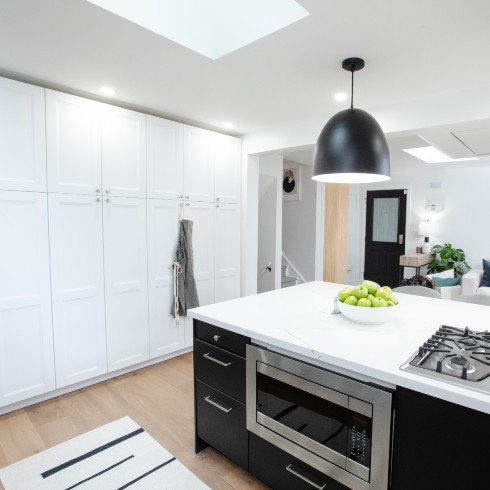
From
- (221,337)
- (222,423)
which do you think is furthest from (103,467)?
(221,337)

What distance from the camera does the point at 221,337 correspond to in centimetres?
180

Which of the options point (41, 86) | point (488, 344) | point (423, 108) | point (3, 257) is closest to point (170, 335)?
point (3, 257)

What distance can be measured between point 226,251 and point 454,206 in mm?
4706

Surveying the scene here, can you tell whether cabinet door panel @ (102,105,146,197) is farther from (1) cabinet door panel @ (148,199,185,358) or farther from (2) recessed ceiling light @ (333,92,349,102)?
(2) recessed ceiling light @ (333,92,349,102)

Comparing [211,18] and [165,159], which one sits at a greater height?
[211,18]

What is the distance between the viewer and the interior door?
6871 millimetres

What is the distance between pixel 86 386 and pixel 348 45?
9.95 feet

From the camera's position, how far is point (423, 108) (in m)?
2.63

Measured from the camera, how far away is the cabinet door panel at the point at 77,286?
2.53 meters

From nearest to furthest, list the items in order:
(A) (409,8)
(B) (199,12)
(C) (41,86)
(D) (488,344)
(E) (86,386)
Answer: (D) (488,344)
(A) (409,8)
(B) (199,12)
(C) (41,86)
(E) (86,386)

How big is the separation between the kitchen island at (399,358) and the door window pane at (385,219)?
5228 millimetres

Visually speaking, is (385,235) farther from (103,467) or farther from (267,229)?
(103,467)

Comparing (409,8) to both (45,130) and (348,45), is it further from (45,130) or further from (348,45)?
(45,130)

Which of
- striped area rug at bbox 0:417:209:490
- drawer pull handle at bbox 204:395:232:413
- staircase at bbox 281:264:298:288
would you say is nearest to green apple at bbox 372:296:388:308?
drawer pull handle at bbox 204:395:232:413
